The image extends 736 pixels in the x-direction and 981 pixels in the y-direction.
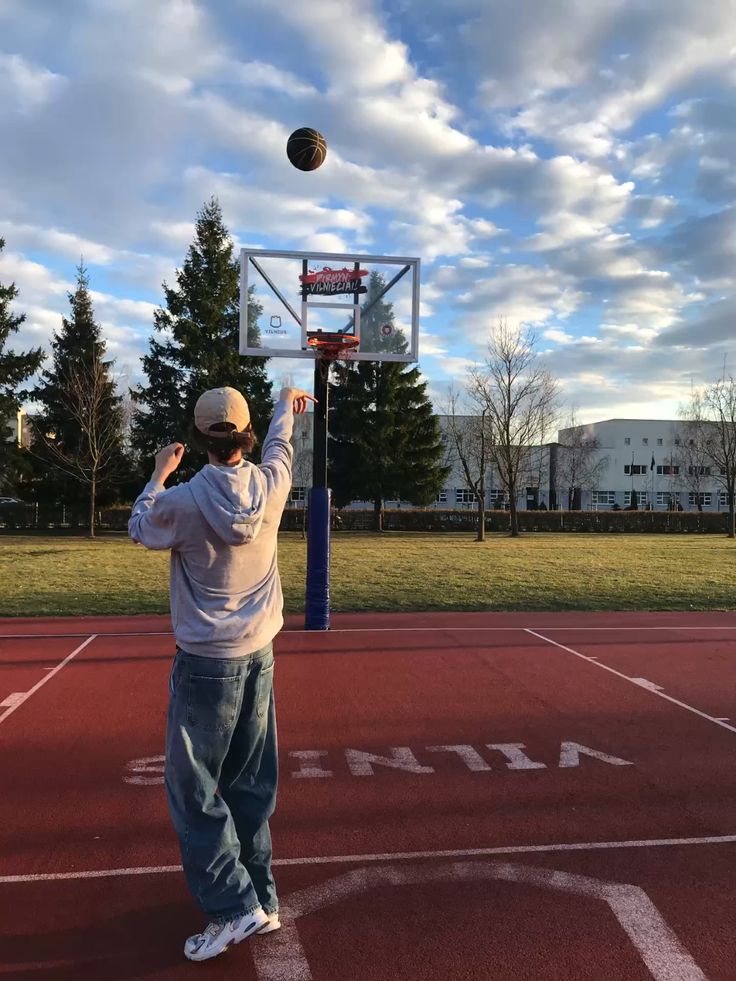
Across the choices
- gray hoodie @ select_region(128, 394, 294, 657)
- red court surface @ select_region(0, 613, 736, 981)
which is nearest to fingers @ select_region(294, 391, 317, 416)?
gray hoodie @ select_region(128, 394, 294, 657)

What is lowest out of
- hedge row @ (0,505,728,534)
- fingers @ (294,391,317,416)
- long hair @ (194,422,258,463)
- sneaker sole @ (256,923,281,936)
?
sneaker sole @ (256,923,281,936)

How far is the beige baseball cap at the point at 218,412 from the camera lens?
9.55 ft

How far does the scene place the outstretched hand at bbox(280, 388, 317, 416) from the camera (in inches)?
138

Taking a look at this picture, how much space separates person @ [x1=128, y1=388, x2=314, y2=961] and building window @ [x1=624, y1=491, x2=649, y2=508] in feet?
265

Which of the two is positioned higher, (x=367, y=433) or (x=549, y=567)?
(x=367, y=433)

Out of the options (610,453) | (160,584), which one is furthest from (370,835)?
(610,453)

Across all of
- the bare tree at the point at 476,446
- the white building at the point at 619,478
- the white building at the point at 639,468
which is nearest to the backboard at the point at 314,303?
the bare tree at the point at 476,446

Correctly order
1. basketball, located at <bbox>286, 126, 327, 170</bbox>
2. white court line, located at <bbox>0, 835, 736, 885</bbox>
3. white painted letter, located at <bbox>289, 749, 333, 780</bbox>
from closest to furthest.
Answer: white court line, located at <bbox>0, 835, 736, 885</bbox>, white painted letter, located at <bbox>289, 749, 333, 780</bbox>, basketball, located at <bbox>286, 126, 327, 170</bbox>

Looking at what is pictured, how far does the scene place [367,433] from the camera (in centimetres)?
4188

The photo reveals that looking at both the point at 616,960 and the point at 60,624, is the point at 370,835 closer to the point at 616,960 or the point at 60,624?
the point at 616,960

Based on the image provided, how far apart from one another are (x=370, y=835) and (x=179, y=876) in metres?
1.06

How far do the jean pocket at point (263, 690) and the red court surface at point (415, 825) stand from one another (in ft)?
3.30

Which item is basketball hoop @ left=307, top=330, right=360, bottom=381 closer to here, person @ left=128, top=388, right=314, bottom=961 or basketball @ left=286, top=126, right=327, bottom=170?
basketball @ left=286, top=126, right=327, bottom=170

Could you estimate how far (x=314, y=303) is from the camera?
10797 millimetres
